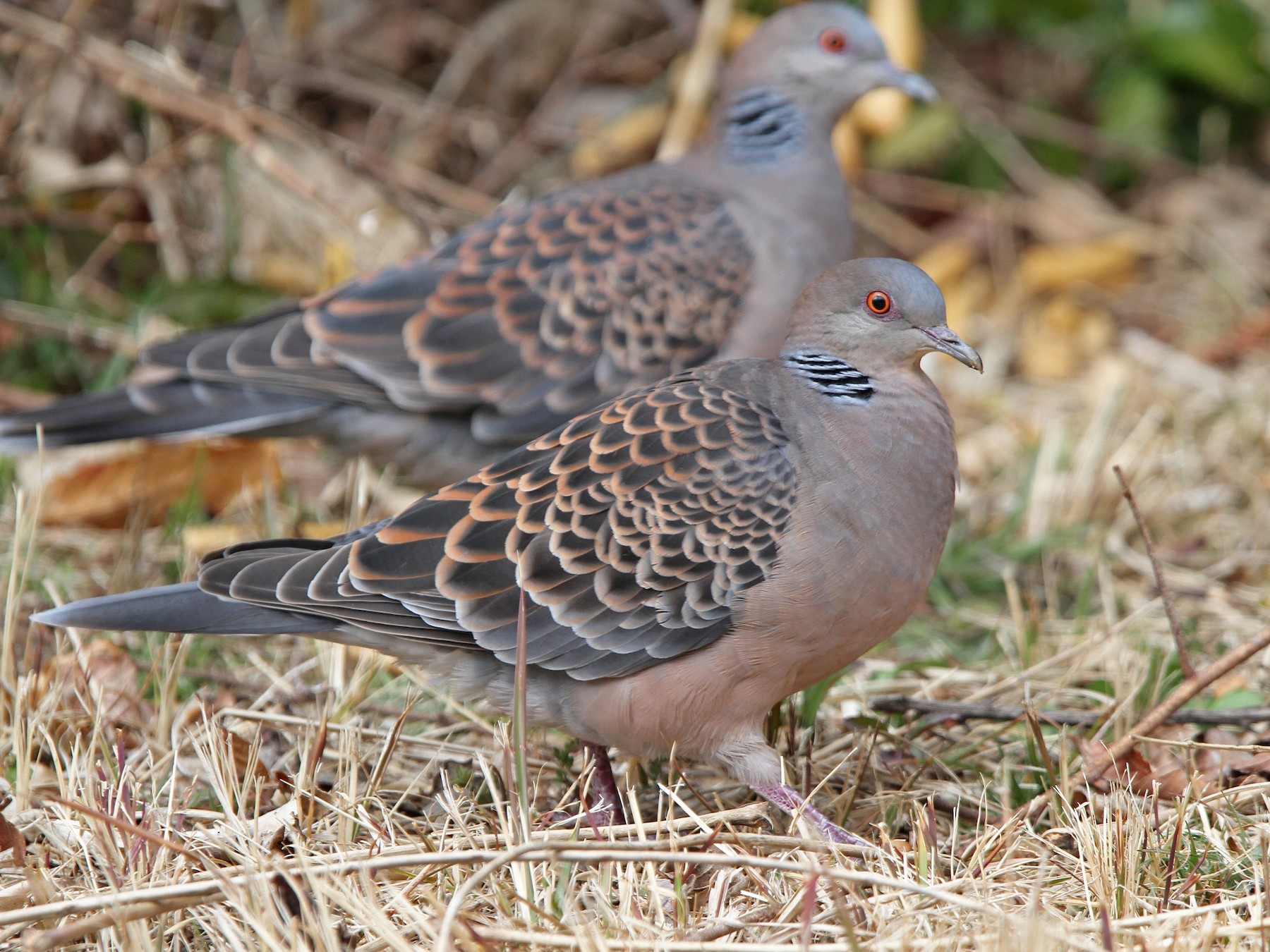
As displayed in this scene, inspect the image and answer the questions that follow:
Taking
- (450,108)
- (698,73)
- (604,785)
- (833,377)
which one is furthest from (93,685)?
(450,108)

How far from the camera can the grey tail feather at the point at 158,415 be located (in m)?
3.83

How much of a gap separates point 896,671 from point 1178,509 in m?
1.54

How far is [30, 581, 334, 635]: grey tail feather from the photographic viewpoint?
2.73 meters

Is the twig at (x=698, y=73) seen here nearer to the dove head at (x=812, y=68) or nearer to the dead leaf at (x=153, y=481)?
the dove head at (x=812, y=68)

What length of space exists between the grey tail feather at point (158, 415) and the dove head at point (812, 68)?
1631mm

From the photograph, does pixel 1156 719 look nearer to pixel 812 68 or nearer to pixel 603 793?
pixel 603 793

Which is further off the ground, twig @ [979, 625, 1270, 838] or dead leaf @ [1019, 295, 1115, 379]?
twig @ [979, 625, 1270, 838]

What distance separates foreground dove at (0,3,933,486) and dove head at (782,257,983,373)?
1059 mm

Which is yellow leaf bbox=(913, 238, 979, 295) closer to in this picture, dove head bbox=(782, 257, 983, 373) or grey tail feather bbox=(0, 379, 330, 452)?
grey tail feather bbox=(0, 379, 330, 452)

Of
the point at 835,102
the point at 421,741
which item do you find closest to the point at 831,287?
the point at 421,741

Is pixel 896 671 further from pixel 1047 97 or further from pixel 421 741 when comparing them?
pixel 1047 97

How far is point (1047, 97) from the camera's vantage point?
22.5ft

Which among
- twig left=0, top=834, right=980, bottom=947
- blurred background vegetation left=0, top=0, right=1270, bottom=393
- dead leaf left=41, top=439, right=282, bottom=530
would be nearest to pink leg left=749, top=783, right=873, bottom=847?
twig left=0, top=834, right=980, bottom=947

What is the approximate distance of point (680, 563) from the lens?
2715mm
